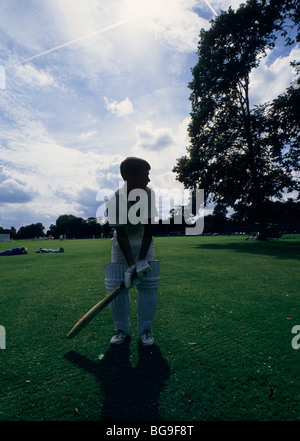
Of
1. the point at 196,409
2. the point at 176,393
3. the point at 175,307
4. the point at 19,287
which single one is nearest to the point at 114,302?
the point at 176,393

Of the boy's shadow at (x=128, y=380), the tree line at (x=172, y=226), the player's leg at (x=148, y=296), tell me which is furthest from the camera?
the tree line at (x=172, y=226)

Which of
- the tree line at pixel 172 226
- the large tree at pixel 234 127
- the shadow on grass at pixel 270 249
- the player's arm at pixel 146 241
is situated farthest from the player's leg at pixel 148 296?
the tree line at pixel 172 226

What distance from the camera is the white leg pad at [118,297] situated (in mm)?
3113

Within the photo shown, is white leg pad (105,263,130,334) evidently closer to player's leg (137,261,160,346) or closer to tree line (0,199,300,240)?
player's leg (137,261,160,346)

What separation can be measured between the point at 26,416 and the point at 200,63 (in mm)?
34793

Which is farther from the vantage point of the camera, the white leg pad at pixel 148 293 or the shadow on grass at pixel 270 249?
the shadow on grass at pixel 270 249

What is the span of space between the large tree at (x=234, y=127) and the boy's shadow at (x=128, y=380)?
93.0ft

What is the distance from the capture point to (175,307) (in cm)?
471

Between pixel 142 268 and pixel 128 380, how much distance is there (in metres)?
1.17

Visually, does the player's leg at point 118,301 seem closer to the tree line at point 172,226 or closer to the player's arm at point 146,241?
the player's arm at point 146,241

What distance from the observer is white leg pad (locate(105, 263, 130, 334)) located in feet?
10.2

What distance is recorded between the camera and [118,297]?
314 cm

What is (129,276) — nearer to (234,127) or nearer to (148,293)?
(148,293)

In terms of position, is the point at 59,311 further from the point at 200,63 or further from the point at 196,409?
the point at 200,63
